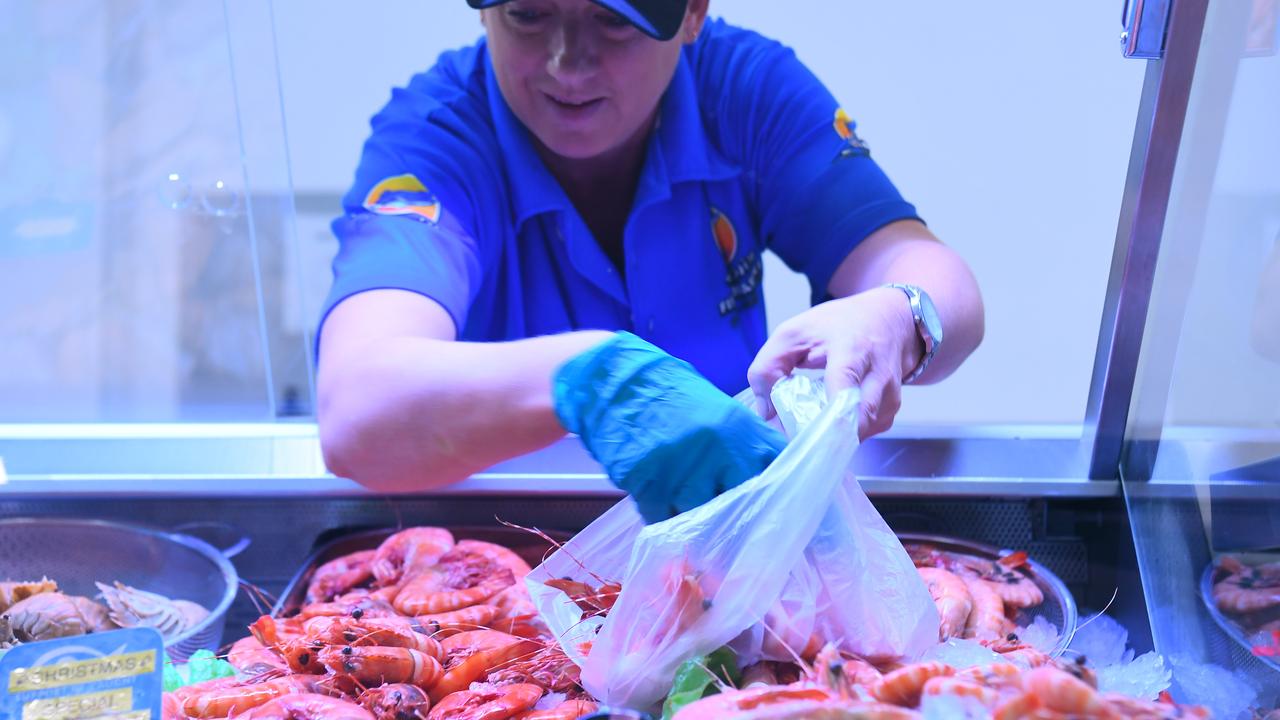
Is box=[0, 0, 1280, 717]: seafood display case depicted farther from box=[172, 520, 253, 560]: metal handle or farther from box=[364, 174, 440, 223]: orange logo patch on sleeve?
box=[364, 174, 440, 223]: orange logo patch on sleeve

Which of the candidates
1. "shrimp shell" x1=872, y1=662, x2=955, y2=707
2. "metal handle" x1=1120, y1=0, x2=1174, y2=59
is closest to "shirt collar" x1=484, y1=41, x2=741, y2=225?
"metal handle" x1=1120, y1=0, x2=1174, y2=59

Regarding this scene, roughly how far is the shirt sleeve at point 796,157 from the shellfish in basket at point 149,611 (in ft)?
4.43

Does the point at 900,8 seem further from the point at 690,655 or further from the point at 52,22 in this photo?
the point at 52,22

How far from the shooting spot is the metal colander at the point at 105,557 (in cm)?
166

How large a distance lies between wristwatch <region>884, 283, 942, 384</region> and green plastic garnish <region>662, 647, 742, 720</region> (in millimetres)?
579

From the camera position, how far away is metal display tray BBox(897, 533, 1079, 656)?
1374 millimetres

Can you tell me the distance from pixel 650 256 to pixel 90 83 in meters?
3.03

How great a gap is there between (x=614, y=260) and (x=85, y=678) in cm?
134

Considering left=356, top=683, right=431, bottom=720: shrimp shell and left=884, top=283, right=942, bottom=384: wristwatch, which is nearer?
left=356, top=683, right=431, bottom=720: shrimp shell

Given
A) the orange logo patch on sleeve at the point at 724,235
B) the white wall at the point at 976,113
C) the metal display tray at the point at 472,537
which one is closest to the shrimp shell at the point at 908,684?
the metal display tray at the point at 472,537

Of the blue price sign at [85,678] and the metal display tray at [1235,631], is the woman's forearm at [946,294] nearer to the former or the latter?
the metal display tray at [1235,631]

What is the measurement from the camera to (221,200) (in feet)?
6.48

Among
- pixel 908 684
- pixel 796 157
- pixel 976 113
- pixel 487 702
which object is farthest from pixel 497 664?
pixel 976 113

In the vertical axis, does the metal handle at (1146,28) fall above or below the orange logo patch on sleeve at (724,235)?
above
